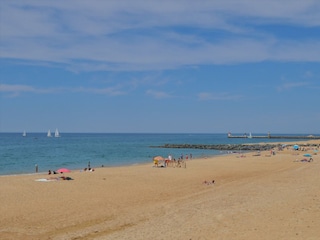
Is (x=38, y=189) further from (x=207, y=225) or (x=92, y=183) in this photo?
(x=207, y=225)

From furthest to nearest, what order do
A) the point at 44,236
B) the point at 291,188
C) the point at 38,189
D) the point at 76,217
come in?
1. the point at 38,189
2. the point at 291,188
3. the point at 76,217
4. the point at 44,236

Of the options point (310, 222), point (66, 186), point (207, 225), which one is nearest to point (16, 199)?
point (66, 186)

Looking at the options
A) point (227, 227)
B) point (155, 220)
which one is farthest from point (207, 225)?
point (155, 220)

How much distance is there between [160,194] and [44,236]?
32.5 ft

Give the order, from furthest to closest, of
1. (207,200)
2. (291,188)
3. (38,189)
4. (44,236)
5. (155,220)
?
(38,189)
(291,188)
(207,200)
(155,220)
(44,236)

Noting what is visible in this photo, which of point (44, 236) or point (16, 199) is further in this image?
point (16, 199)

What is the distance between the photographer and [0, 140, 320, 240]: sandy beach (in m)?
13.0

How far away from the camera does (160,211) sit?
17016mm

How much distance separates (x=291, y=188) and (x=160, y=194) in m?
7.38

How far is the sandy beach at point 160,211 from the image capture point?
12961mm

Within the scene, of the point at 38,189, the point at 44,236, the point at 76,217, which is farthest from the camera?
the point at 38,189

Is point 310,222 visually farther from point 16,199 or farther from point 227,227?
point 16,199

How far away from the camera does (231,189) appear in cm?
2314

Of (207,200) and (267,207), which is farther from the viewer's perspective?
(207,200)
